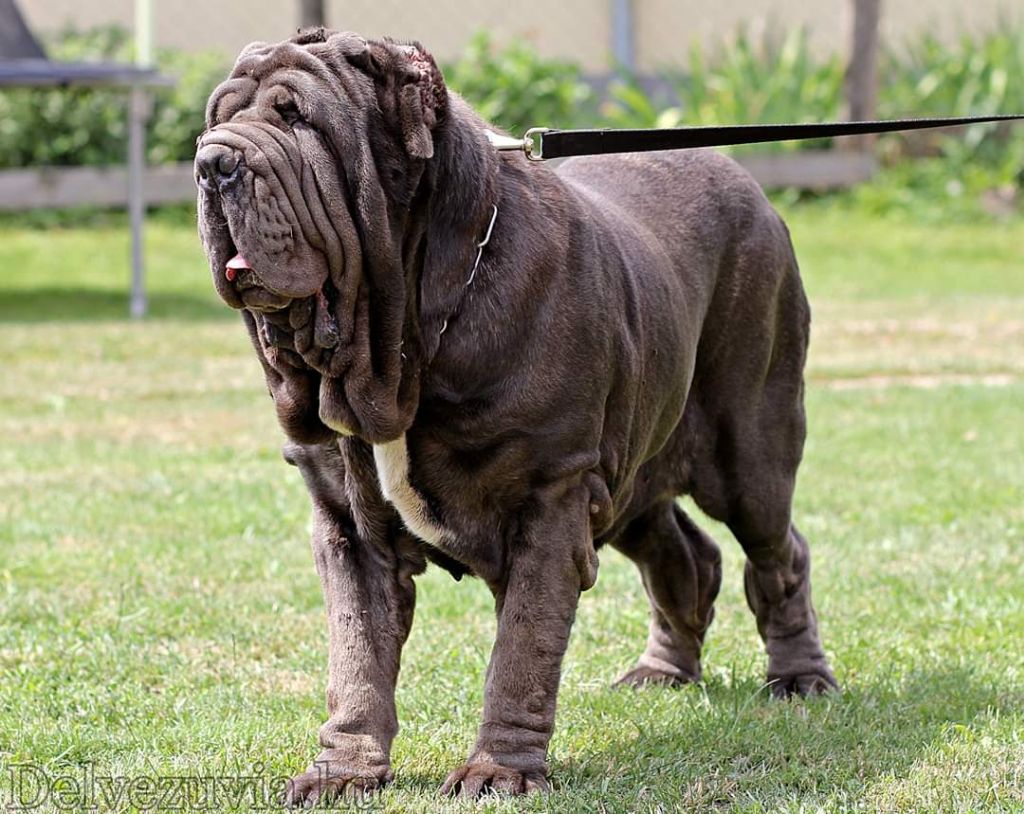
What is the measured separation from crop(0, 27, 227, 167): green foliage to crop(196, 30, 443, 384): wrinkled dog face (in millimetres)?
13604

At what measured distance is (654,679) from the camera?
4.86 metres

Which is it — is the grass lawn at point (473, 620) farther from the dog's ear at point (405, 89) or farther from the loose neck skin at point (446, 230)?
the dog's ear at point (405, 89)

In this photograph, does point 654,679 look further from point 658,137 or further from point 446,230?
point 446,230

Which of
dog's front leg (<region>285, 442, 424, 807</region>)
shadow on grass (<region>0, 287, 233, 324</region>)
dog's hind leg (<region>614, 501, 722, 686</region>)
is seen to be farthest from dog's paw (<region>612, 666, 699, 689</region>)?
shadow on grass (<region>0, 287, 233, 324</region>)

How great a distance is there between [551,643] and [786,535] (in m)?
1.45

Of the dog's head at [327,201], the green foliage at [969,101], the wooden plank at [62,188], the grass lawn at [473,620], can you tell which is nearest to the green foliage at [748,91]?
the green foliage at [969,101]

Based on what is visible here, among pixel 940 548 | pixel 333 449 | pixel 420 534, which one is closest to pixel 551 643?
pixel 420 534

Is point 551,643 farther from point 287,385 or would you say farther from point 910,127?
point 910,127

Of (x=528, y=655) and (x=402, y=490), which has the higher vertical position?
(x=402, y=490)

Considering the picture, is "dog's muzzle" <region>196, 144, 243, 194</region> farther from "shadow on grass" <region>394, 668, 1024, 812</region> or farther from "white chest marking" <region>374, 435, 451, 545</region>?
"shadow on grass" <region>394, 668, 1024, 812</region>

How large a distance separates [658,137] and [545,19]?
16.3m

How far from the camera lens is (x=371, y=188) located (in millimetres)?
3326

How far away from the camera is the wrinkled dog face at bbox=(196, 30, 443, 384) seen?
10.5ft

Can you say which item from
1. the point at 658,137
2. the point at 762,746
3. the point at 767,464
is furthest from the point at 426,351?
the point at 767,464
